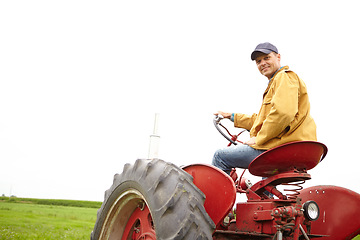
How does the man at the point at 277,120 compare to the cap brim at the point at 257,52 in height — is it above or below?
below

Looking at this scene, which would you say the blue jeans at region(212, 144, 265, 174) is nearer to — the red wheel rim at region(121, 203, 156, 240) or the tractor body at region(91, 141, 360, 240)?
the tractor body at region(91, 141, 360, 240)

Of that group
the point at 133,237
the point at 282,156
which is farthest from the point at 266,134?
the point at 133,237

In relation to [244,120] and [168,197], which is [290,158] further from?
[244,120]

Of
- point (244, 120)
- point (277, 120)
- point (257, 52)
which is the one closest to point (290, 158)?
point (277, 120)

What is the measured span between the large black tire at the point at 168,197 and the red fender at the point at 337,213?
159 centimetres

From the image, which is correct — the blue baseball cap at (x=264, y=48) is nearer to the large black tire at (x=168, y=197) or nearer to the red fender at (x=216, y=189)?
the red fender at (x=216, y=189)

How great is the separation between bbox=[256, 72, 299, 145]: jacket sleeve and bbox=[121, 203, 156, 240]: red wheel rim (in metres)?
1.09

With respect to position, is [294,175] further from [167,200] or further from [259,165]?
[167,200]

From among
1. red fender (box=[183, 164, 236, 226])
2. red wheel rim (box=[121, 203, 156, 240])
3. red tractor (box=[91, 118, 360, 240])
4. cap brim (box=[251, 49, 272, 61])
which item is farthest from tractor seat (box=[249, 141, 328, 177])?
cap brim (box=[251, 49, 272, 61])

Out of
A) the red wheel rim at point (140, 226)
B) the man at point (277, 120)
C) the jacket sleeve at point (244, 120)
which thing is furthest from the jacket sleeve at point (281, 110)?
the jacket sleeve at point (244, 120)

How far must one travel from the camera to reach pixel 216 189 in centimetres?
233

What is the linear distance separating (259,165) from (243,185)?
64cm

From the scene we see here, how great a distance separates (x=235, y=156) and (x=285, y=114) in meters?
0.63

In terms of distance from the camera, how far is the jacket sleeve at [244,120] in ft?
12.8
